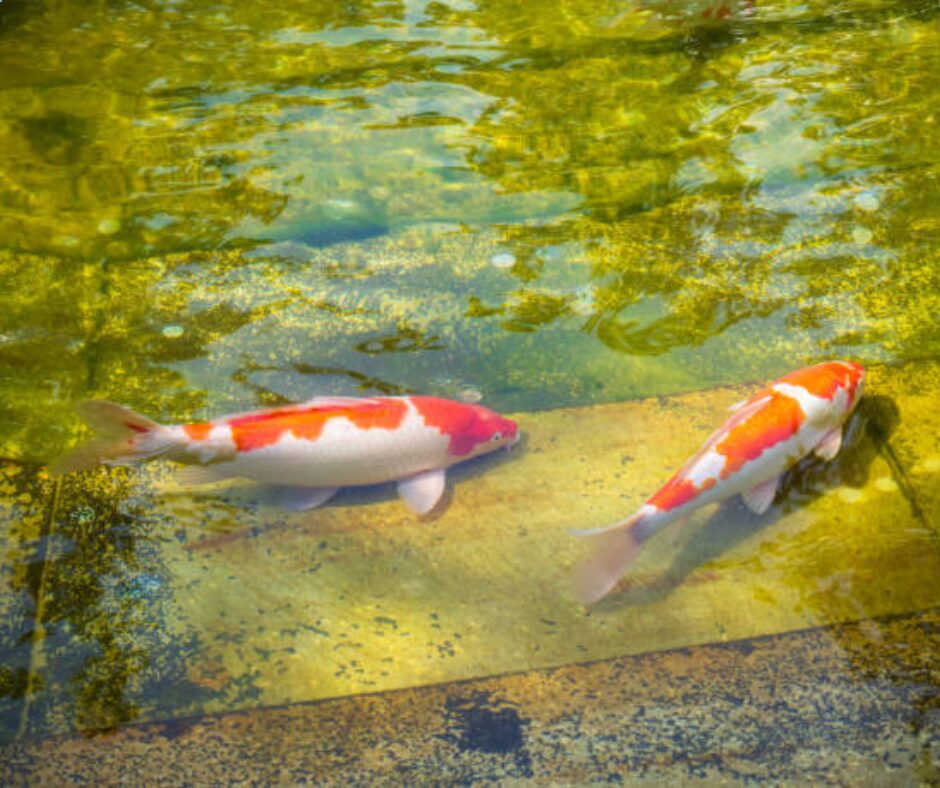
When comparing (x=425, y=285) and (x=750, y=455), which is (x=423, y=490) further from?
(x=425, y=285)

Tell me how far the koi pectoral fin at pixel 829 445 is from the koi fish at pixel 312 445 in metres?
1.20

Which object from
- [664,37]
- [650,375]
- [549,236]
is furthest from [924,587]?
[664,37]

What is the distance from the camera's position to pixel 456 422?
3336mm

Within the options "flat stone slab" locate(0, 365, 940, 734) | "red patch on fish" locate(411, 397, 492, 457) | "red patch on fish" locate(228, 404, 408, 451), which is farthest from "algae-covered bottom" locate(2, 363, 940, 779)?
"red patch on fish" locate(228, 404, 408, 451)

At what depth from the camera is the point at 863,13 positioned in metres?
6.11

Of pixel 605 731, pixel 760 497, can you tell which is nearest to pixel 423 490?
pixel 605 731

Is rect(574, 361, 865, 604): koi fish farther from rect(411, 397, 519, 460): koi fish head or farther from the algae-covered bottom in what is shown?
rect(411, 397, 519, 460): koi fish head

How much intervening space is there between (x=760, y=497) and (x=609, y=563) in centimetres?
63

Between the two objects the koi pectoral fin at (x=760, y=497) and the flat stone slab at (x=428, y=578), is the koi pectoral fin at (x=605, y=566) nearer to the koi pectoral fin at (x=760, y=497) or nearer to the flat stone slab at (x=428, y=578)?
the flat stone slab at (x=428, y=578)

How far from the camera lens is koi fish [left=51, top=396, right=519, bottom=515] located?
10.6 feet

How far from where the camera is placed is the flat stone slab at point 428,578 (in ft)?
9.41

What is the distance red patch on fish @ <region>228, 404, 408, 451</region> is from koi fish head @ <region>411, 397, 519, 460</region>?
0.10 m

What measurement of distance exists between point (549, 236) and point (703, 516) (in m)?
1.76

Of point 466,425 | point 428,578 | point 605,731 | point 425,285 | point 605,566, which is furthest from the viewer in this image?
point 425,285
